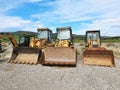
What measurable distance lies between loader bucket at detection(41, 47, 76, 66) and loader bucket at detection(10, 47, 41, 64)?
0.47 m

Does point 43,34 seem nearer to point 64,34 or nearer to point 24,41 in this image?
point 24,41

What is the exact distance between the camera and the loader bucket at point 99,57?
1170cm

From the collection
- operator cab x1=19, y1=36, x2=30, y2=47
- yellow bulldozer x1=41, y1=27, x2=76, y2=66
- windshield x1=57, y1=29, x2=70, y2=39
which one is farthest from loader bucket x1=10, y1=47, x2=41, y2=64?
operator cab x1=19, y1=36, x2=30, y2=47

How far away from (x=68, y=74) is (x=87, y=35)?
682 centimetres

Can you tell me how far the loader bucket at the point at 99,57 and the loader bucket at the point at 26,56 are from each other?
2787 mm

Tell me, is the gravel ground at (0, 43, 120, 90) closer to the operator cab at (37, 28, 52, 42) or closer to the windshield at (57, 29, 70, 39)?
the windshield at (57, 29, 70, 39)

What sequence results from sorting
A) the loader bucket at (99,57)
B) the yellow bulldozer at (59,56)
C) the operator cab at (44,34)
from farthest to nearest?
the operator cab at (44,34)
the loader bucket at (99,57)
the yellow bulldozer at (59,56)

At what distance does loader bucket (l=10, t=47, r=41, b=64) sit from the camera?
12.0m

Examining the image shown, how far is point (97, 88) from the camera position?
716cm

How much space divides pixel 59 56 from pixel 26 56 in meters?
1.95

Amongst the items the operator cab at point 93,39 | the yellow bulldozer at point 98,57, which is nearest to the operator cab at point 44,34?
the operator cab at point 93,39

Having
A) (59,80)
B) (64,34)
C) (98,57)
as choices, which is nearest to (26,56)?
(64,34)

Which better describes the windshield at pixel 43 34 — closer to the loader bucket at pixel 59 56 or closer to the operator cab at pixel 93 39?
the operator cab at pixel 93 39

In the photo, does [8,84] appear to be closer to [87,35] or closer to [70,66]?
[70,66]
